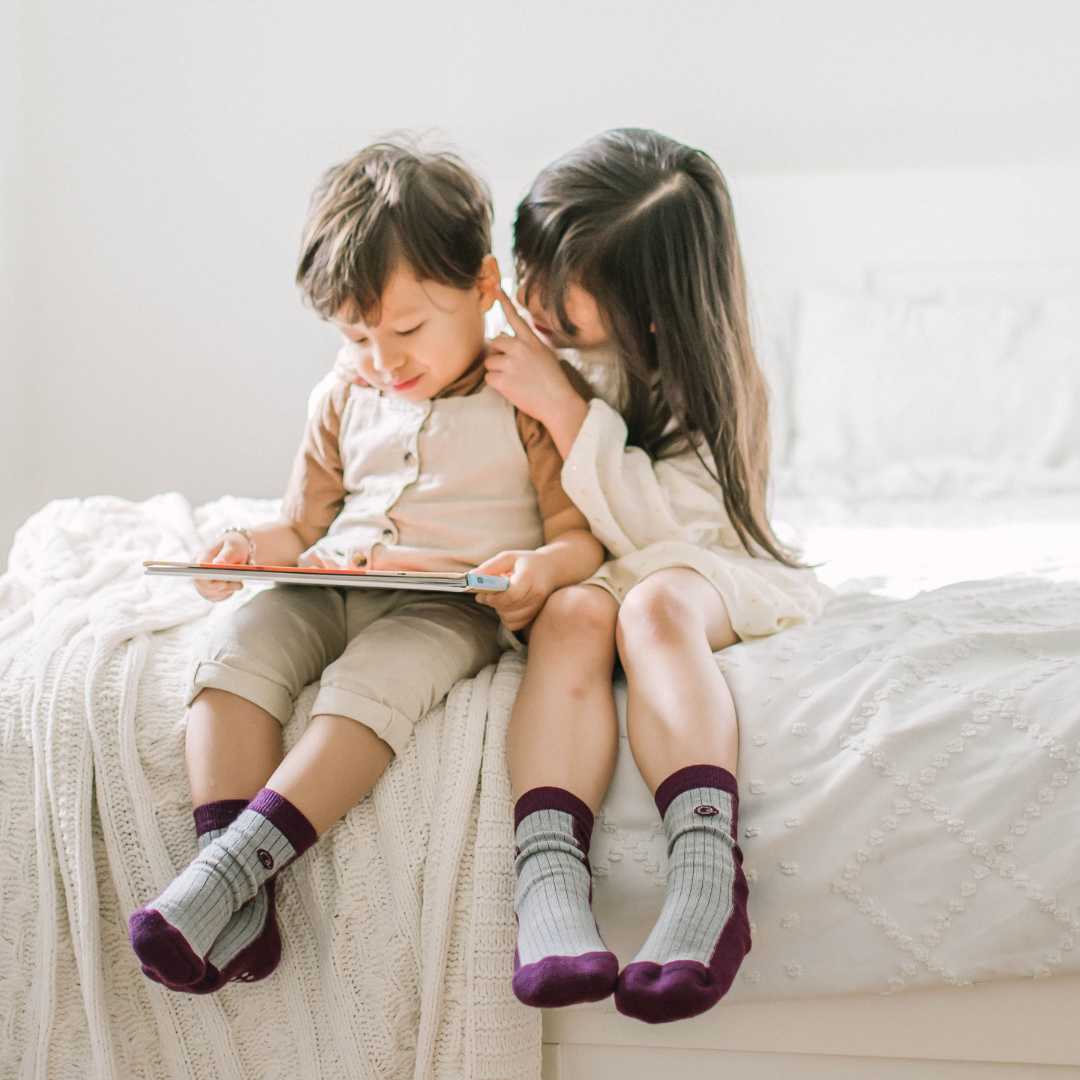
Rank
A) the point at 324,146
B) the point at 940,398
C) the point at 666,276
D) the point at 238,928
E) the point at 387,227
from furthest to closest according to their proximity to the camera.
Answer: the point at 324,146
the point at 940,398
the point at 666,276
the point at 387,227
the point at 238,928

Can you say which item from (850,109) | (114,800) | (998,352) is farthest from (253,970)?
(850,109)

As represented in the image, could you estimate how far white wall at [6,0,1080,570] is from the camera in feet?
7.99

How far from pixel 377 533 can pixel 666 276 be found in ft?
1.29

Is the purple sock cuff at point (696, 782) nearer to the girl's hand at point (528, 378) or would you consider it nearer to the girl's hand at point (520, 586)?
the girl's hand at point (520, 586)

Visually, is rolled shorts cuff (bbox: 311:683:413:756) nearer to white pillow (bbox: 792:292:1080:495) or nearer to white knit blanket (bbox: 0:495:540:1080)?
white knit blanket (bbox: 0:495:540:1080)

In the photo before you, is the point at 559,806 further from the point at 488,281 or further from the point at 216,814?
the point at 488,281

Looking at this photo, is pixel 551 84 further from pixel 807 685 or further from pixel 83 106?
pixel 807 685

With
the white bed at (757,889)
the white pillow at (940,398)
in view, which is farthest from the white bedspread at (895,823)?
the white pillow at (940,398)

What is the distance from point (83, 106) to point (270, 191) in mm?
419

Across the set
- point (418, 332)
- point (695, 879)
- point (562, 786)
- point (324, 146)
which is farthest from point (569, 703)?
point (324, 146)

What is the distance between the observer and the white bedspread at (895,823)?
3.06 ft

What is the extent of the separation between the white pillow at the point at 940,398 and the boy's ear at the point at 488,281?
3.13ft

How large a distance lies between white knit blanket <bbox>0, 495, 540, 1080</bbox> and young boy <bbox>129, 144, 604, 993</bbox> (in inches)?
1.6

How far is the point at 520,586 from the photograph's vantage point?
1080mm
